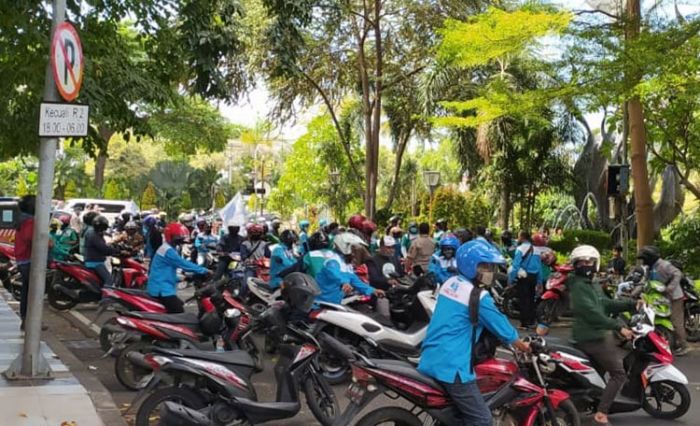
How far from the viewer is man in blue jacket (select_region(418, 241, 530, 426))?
5.25 meters

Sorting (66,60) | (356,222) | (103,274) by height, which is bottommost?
(103,274)

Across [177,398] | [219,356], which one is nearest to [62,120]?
[219,356]

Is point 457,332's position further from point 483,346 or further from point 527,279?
point 527,279

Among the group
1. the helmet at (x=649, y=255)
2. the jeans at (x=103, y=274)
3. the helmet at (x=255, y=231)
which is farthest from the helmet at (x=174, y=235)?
the helmet at (x=649, y=255)

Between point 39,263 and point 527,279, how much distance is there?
827 cm

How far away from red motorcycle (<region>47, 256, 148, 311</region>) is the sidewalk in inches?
168

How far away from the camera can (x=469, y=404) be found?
524cm

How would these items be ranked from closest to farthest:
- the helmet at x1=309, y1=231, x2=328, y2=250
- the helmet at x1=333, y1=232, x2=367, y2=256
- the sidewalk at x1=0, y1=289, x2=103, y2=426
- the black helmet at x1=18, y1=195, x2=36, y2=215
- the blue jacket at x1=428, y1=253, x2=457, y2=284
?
the sidewalk at x1=0, y1=289, x2=103, y2=426, the helmet at x1=309, y1=231, x2=328, y2=250, the helmet at x1=333, y1=232, x2=367, y2=256, the black helmet at x1=18, y1=195, x2=36, y2=215, the blue jacket at x1=428, y1=253, x2=457, y2=284

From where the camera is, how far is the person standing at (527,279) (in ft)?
46.0

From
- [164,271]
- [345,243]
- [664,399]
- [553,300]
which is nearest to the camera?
[664,399]

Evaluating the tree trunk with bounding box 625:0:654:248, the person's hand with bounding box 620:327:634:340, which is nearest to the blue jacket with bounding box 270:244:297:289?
the person's hand with bounding box 620:327:634:340

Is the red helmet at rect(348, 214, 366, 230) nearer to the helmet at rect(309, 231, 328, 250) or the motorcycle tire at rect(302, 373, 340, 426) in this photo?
the helmet at rect(309, 231, 328, 250)

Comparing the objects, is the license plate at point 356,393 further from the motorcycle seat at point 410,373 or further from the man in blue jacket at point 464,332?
the man in blue jacket at point 464,332

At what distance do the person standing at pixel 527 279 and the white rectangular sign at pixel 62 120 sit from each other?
806 centimetres
